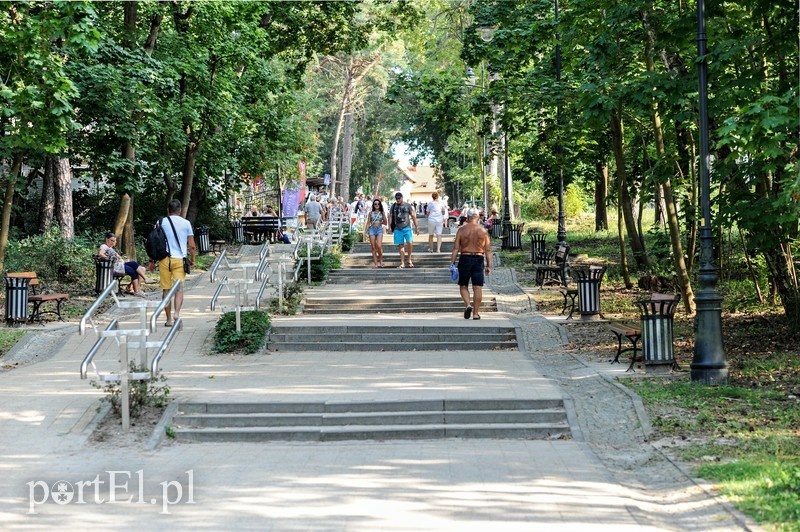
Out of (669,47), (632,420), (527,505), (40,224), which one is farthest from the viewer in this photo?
(40,224)

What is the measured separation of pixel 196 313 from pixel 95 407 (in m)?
8.14

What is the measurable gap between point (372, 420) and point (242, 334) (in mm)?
5363

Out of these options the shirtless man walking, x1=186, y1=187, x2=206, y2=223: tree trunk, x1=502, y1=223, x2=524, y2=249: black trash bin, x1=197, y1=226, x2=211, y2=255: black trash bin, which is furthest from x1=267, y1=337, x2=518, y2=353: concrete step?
x1=186, y1=187, x2=206, y2=223: tree trunk

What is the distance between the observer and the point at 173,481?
8.32 m

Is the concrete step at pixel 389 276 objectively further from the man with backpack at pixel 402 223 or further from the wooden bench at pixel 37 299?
the wooden bench at pixel 37 299

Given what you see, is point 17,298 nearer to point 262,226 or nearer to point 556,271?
point 556,271

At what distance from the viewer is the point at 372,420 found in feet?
34.1

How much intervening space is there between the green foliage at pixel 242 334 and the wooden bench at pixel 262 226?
1885 centimetres

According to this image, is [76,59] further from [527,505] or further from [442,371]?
[527,505]

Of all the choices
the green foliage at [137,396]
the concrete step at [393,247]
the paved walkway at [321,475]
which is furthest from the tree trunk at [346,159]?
the green foliage at [137,396]

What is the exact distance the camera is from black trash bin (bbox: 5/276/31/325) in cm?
1747

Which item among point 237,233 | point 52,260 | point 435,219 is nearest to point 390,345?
point 52,260

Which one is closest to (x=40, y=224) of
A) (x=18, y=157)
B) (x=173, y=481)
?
(x=18, y=157)

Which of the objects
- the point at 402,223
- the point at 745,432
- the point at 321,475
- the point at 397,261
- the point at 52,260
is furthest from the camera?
the point at 397,261
